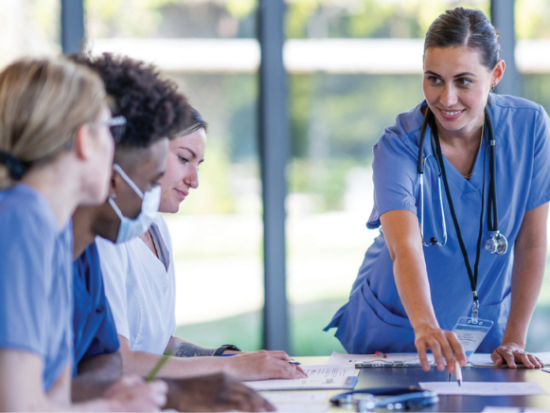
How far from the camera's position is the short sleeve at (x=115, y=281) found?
1307 mm

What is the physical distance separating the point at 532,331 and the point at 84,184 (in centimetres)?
282

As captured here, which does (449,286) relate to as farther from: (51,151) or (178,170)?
(51,151)

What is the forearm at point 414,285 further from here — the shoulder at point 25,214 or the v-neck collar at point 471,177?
the shoulder at point 25,214

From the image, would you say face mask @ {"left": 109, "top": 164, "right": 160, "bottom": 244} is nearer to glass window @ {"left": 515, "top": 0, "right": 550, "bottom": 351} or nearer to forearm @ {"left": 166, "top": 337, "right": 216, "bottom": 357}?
forearm @ {"left": 166, "top": 337, "right": 216, "bottom": 357}

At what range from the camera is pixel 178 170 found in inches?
69.1

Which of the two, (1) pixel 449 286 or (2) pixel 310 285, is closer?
(1) pixel 449 286

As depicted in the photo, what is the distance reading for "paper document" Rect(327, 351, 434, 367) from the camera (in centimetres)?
155

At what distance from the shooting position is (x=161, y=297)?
1594 millimetres

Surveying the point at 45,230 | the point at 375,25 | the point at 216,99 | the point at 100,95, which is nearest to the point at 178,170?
the point at 100,95

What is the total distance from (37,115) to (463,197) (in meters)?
1.21

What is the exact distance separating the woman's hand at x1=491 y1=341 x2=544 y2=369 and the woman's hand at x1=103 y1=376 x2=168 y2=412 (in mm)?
983

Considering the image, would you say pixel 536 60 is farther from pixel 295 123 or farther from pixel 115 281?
pixel 115 281

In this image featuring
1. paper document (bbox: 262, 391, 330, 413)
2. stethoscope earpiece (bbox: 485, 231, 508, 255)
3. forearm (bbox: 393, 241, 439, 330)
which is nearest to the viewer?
paper document (bbox: 262, 391, 330, 413)

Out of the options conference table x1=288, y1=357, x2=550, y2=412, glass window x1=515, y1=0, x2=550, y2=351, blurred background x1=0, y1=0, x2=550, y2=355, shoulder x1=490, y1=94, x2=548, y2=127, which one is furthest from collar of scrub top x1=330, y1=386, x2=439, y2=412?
glass window x1=515, y1=0, x2=550, y2=351
